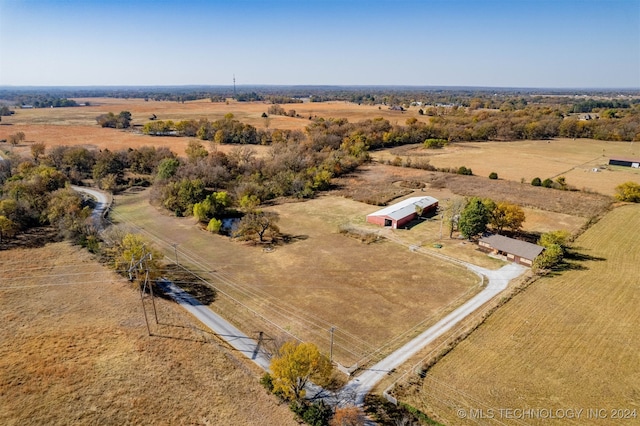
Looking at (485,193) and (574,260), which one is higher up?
(485,193)

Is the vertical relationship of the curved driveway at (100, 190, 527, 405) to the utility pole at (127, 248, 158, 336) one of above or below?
below

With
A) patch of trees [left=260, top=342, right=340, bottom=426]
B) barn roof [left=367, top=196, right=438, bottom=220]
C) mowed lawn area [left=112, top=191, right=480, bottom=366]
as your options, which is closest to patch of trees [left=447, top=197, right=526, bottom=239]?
barn roof [left=367, top=196, right=438, bottom=220]

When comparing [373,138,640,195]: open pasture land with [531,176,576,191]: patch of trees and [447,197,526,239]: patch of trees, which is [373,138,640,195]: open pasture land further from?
[447,197,526,239]: patch of trees

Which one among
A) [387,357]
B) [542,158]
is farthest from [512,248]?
[542,158]

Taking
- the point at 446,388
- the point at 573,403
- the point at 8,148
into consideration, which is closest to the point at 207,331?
the point at 446,388

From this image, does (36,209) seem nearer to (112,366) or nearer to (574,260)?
(112,366)

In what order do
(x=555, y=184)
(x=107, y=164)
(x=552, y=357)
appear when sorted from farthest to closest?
(x=107, y=164) < (x=555, y=184) < (x=552, y=357)
